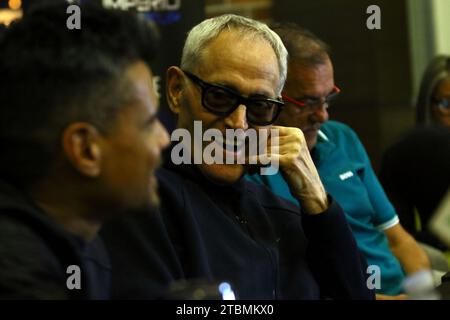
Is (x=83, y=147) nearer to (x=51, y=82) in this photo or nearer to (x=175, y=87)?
(x=51, y=82)

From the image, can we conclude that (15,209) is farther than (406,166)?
No

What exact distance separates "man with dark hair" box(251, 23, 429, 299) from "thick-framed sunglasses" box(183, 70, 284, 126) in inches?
12.4

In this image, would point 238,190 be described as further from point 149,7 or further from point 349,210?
point 149,7

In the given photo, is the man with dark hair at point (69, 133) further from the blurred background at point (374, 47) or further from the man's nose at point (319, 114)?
the blurred background at point (374, 47)

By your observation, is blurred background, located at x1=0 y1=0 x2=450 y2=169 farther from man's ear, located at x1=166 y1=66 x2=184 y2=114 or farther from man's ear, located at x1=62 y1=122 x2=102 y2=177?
man's ear, located at x1=62 y1=122 x2=102 y2=177

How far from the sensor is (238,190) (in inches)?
54.6

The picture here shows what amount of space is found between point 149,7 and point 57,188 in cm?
151

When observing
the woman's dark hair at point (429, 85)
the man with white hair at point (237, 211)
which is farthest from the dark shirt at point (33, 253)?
the woman's dark hair at point (429, 85)

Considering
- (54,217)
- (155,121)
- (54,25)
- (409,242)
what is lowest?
(409,242)

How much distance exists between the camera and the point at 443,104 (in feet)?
8.21

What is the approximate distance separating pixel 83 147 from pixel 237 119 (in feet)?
1.53

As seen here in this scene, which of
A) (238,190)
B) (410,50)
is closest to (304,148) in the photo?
(238,190)

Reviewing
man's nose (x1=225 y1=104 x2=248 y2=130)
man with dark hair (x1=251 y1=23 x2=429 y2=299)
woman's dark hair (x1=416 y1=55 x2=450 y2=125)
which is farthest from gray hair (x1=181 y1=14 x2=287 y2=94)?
woman's dark hair (x1=416 y1=55 x2=450 y2=125)

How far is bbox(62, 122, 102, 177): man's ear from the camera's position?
90 cm
